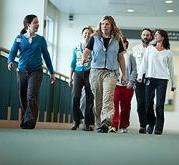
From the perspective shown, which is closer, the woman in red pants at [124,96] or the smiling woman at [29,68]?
the smiling woman at [29,68]

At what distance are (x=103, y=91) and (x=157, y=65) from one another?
4.13ft

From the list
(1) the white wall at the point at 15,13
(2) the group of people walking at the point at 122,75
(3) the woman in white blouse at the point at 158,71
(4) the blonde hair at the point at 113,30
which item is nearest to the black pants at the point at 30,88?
(2) the group of people walking at the point at 122,75

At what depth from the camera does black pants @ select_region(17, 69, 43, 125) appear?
21.9ft

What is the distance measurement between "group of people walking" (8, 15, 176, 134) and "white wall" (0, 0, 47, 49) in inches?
269

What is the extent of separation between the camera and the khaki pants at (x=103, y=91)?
6.11 meters

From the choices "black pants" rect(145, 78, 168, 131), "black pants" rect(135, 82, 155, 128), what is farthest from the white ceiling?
"black pants" rect(145, 78, 168, 131)

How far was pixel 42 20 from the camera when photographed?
1457 centimetres

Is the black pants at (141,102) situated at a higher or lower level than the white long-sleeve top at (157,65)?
lower

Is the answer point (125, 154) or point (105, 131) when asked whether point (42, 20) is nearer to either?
point (105, 131)

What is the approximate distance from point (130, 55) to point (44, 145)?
4.77 metres

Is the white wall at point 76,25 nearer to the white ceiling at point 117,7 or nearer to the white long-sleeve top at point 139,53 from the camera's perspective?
the white ceiling at point 117,7

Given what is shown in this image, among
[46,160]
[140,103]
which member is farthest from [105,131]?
[46,160]

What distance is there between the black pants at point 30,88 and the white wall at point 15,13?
7743 millimetres

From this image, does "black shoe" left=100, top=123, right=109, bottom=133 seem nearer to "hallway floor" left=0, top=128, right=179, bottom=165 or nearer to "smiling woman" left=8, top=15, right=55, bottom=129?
"smiling woman" left=8, top=15, right=55, bottom=129
